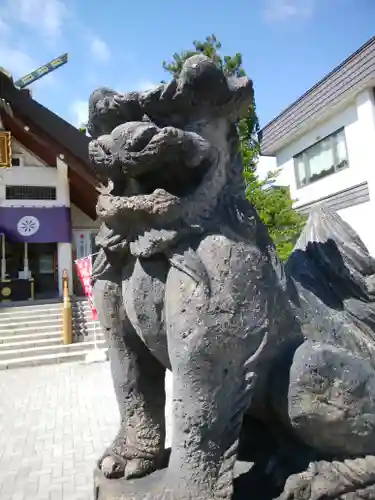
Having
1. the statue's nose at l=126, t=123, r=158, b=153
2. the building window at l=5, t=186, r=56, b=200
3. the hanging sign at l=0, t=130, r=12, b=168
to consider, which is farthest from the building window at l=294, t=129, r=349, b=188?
the statue's nose at l=126, t=123, r=158, b=153

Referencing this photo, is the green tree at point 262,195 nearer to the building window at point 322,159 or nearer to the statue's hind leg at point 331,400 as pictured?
the building window at point 322,159

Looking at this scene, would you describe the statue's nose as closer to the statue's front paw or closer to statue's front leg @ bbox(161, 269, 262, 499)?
statue's front leg @ bbox(161, 269, 262, 499)

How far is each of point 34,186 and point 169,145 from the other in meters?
15.4

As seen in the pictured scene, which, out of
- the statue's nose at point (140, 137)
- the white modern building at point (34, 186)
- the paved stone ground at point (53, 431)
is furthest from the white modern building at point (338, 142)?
the statue's nose at point (140, 137)

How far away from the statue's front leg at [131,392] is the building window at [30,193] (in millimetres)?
14878

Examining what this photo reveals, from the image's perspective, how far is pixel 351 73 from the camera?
10.7 metres

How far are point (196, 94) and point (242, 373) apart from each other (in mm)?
853

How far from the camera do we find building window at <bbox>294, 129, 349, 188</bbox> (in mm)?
11953

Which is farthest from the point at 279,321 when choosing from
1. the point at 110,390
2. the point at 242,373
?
the point at 110,390

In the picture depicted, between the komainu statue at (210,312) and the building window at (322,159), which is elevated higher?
the building window at (322,159)

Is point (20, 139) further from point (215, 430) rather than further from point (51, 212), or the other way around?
point (215, 430)

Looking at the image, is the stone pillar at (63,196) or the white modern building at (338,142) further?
the stone pillar at (63,196)

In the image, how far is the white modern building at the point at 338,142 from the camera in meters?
10.6

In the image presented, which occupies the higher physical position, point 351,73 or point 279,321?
point 351,73
